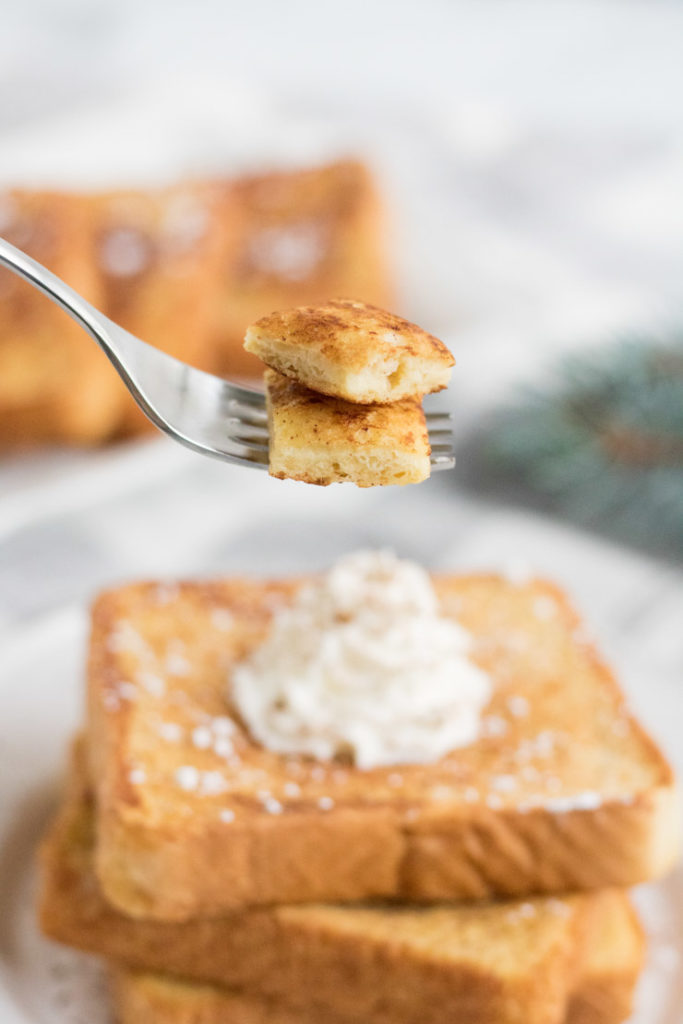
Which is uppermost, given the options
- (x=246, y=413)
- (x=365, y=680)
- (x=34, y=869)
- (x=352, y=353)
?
(x=352, y=353)

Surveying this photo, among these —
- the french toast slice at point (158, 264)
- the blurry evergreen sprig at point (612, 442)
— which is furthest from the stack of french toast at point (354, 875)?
the french toast slice at point (158, 264)

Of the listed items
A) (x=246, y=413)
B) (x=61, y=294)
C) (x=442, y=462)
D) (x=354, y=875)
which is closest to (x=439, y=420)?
(x=442, y=462)

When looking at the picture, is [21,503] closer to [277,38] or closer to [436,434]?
[436,434]

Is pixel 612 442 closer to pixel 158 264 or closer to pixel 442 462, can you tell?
pixel 158 264

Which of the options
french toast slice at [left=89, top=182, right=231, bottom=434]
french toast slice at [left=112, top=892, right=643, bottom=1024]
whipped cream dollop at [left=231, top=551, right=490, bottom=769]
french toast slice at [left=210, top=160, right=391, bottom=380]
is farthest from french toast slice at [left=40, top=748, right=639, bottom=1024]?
french toast slice at [left=210, top=160, right=391, bottom=380]

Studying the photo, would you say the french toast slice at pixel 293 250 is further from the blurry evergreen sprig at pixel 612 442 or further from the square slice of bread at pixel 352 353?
the square slice of bread at pixel 352 353

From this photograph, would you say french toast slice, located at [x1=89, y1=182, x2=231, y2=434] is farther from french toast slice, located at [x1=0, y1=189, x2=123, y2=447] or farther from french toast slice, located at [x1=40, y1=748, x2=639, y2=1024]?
french toast slice, located at [x1=40, y1=748, x2=639, y2=1024]
